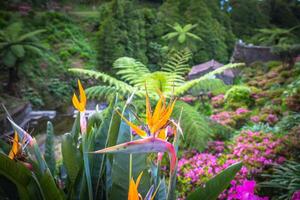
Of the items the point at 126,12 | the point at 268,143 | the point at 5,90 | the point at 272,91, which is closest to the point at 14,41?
the point at 5,90

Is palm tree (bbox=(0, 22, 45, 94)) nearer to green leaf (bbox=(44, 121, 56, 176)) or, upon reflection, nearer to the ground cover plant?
the ground cover plant

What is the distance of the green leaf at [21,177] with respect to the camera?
861mm

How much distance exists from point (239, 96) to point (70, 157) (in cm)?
480

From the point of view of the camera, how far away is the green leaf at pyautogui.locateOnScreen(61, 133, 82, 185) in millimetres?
1033

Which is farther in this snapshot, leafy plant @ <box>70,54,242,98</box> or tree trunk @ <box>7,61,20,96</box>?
tree trunk @ <box>7,61,20,96</box>

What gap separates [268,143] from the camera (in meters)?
2.93

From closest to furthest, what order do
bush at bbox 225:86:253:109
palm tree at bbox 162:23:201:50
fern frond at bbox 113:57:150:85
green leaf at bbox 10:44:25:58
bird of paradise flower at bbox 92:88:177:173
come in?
1. bird of paradise flower at bbox 92:88:177:173
2. fern frond at bbox 113:57:150:85
3. bush at bbox 225:86:253:109
4. green leaf at bbox 10:44:25:58
5. palm tree at bbox 162:23:201:50

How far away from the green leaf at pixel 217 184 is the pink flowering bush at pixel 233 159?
54.9 inches

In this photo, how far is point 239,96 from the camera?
549 centimetres

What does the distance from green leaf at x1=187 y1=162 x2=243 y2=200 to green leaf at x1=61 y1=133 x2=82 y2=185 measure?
403mm

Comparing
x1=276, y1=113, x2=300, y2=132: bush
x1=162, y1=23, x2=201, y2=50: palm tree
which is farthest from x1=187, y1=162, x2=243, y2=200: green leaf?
x1=162, y1=23, x2=201, y2=50: palm tree

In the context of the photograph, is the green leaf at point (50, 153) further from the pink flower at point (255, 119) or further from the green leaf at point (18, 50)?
the green leaf at point (18, 50)

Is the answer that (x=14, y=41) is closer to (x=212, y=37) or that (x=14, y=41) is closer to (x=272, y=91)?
(x=272, y=91)

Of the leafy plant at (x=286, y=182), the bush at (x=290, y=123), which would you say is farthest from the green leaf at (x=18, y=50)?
the leafy plant at (x=286, y=182)
